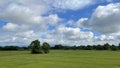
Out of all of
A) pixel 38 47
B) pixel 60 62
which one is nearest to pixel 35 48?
pixel 38 47

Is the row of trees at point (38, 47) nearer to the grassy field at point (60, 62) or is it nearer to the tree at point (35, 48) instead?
the tree at point (35, 48)

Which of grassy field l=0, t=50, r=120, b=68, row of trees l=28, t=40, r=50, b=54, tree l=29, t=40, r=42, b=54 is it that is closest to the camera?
grassy field l=0, t=50, r=120, b=68

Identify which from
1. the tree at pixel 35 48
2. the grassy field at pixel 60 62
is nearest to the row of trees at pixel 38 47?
the tree at pixel 35 48

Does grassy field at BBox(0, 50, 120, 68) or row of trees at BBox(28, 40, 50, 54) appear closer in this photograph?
grassy field at BBox(0, 50, 120, 68)

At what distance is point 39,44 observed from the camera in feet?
433

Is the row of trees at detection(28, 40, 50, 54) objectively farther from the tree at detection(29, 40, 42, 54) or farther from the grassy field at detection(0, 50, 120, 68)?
the grassy field at detection(0, 50, 120, 68)

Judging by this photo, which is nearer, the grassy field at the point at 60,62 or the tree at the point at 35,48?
the grassy field at the point at 60,62

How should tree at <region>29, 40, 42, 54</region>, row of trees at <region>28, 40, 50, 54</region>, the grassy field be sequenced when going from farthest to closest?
1. row of trees at <region>28, 40, 50, 54</region>
2. tree at <region>29, 40, 42, 54</region>
3. the grassy field

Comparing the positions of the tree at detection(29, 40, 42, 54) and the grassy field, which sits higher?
the tree at detection(29, 40, 42, 54)

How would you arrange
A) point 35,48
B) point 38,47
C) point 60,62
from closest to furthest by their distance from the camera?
1. point 60,62
2. point 38,47
3. point 35,48

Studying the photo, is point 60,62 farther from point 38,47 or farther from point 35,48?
point 35,48

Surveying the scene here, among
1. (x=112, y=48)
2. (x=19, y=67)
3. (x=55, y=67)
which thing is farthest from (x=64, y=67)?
(x=112, y=48)

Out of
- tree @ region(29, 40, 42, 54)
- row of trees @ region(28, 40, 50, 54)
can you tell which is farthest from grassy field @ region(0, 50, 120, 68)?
row of trees @ region(28, 40, 50, 54)

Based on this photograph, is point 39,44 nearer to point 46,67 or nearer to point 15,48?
point 15,48
